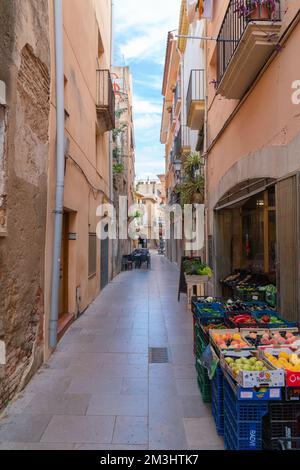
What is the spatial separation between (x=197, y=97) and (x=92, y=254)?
5739 mm

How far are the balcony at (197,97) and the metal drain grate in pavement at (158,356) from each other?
7958 mm

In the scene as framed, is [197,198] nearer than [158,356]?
No

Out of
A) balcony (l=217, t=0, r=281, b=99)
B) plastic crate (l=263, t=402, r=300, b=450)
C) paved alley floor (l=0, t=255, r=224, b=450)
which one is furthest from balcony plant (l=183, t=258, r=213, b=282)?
plastic crate (l=263, t=402, r=300, b=450)

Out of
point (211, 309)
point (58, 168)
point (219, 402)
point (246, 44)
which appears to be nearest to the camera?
point (219, 402)

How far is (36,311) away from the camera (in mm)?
5258

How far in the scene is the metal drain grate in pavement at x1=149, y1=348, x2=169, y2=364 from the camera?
5750 millimetres

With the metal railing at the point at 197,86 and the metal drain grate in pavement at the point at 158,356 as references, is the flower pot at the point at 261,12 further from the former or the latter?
the metal railing at the point at 197,86

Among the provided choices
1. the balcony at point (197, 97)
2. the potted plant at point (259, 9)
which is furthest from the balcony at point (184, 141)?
the potted plant at point (259, 9)

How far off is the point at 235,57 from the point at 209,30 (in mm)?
5481

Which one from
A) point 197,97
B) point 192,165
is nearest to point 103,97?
point 197,97

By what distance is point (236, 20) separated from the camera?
6.54m

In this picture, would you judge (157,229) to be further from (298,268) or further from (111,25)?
(298,268)

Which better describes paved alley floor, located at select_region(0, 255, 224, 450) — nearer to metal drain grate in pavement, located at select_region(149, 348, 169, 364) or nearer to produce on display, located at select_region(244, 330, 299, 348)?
metal drain grate in pavement, located at select_region(149, 348, 169, 364)

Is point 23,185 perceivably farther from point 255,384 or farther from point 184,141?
point 184,141
